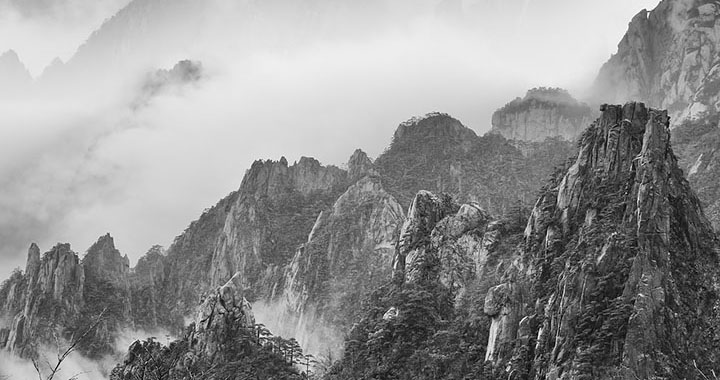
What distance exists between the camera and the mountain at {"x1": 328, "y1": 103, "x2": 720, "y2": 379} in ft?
151

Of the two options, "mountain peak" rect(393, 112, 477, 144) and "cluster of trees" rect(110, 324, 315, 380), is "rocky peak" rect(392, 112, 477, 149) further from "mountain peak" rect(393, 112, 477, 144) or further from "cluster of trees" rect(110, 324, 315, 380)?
"cluster of trees" rect(110, 324, 315, 380)

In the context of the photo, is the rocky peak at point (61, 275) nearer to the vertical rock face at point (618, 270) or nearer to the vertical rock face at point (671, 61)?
the vertical rock face at point (618, 270)

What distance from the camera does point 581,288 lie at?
4862cm

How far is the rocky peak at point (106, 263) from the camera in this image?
457ft

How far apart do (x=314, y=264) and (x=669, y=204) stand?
71.1 m

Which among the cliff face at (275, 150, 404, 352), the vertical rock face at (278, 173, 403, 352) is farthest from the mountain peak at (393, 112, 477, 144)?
the vertical rock face at (278, 173, 403, 352)

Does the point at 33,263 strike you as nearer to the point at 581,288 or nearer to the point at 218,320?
the point at 218,320

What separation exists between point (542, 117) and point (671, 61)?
25840mm

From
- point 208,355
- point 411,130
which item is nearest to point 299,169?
point 411,130

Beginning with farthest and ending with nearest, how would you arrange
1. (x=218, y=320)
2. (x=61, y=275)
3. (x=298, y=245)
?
(x=298, y=245), (x=61, y=275), (x=218, y=320)

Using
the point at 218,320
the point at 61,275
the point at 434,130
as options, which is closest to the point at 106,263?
the point at 61,275

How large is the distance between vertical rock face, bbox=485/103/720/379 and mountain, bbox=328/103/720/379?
0.08 meters

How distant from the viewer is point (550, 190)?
62.1 meters

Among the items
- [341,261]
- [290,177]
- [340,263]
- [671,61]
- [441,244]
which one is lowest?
[441,244]
